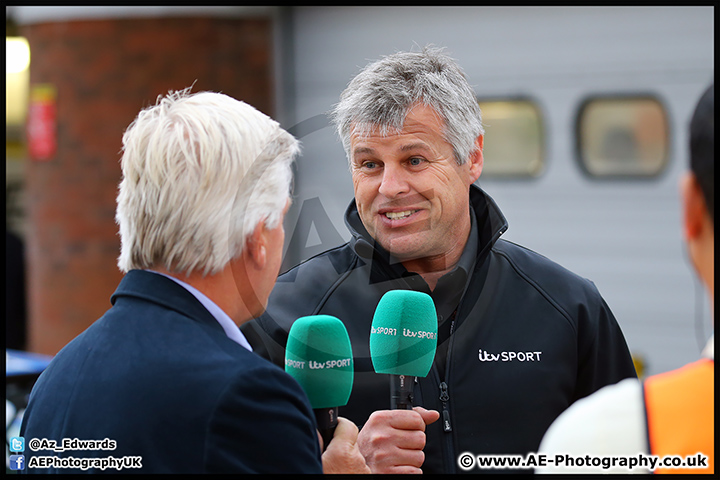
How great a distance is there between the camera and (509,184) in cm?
543

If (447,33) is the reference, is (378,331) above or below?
below

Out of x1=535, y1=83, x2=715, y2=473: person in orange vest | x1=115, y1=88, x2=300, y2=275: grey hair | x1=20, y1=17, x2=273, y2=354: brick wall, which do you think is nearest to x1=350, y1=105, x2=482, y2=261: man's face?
x1=115, y1=88, x2=300, y2=275: grey hair

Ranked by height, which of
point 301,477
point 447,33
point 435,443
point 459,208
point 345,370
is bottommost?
point 435,443

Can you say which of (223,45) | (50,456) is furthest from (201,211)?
(223,45)

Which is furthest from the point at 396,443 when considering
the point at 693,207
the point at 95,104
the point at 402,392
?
the point at 95,104

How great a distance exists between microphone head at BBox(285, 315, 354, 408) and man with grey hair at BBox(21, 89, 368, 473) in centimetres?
10

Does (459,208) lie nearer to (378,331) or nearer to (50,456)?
(378,331)

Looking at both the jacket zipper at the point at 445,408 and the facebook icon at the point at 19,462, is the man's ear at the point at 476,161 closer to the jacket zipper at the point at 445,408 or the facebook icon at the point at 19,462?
the jacket zipper at the point at 445,408

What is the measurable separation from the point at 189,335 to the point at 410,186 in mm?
1034

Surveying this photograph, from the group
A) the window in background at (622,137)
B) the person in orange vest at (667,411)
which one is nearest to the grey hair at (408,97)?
the person in orange vest at (667,411)

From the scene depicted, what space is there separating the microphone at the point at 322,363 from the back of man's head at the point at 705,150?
774 millimetres

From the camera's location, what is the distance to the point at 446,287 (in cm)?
224

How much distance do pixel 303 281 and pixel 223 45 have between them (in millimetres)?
4648

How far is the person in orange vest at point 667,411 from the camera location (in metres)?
1.15
